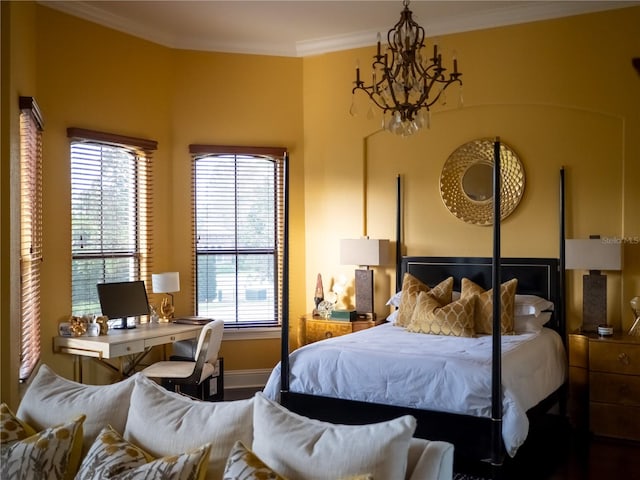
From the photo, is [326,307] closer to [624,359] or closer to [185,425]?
[624,359]

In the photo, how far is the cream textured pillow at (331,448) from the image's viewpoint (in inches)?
75.2

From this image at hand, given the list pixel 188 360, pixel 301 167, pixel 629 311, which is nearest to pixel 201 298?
pixel 188 360

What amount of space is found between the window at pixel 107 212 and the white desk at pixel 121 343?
1.34ft

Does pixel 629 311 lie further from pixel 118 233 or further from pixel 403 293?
pixel 118 233

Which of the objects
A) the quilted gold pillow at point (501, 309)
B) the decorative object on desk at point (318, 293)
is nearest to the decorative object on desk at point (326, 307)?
the decorative object on desk at point (318, 293)

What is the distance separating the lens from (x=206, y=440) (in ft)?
7.25

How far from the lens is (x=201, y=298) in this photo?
246 inches

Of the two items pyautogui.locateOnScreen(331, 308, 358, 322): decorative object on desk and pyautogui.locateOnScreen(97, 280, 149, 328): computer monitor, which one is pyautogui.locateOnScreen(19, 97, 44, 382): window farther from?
pyautogui.locateOnScreen(331, 308, 358, 322): decorative object on desk

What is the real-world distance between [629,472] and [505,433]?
1.10 metres

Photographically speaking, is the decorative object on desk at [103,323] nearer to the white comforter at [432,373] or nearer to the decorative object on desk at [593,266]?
the white comforter at [432,373]

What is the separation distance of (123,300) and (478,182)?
3106mm

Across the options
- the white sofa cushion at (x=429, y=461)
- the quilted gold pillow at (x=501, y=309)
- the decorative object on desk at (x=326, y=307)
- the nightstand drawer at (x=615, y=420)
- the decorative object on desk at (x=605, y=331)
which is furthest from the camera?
the decorative object on desk at (x=326, y=307)

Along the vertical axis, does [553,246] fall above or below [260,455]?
above

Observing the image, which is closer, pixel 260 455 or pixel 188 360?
pixel 260 455
